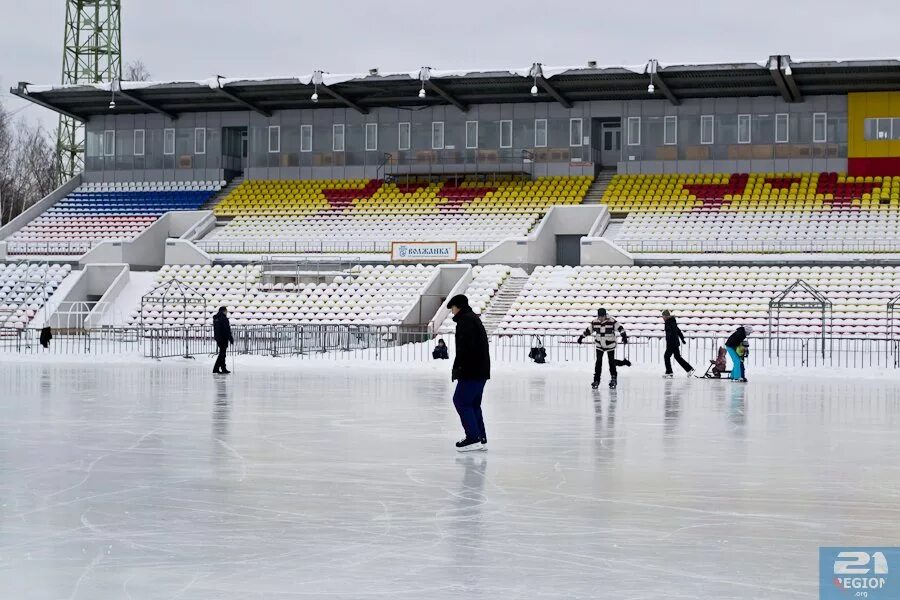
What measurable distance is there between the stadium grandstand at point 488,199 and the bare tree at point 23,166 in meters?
20.6

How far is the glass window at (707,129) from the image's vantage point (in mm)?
55031

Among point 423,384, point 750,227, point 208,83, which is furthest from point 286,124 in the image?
point 423,384

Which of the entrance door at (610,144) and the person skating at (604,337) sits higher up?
the entrance door at (610,144)

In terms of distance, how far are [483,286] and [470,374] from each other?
30410mm

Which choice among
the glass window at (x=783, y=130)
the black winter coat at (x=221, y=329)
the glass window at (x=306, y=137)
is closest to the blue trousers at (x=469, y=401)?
the black winter coat at (x=221, y=329)

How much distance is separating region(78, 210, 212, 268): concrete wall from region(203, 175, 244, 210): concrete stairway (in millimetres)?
2048

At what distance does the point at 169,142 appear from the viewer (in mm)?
62062

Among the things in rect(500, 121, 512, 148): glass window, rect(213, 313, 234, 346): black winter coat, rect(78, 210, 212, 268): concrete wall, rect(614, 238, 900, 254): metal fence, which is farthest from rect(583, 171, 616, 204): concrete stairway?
rect(213, 313, 234, 346): black winter coat

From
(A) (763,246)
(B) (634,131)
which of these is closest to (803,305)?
(A) (763,246)

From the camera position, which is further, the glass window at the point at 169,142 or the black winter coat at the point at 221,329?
the glass window at the point at 169,142

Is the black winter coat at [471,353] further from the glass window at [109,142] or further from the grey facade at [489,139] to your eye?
the glass window at [109,142]

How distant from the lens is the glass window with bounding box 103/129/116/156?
206ft

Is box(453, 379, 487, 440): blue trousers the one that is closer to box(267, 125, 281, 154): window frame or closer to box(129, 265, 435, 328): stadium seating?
box(129, 265, 435, 328): stadium seating

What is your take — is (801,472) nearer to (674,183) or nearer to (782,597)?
(782,597)
